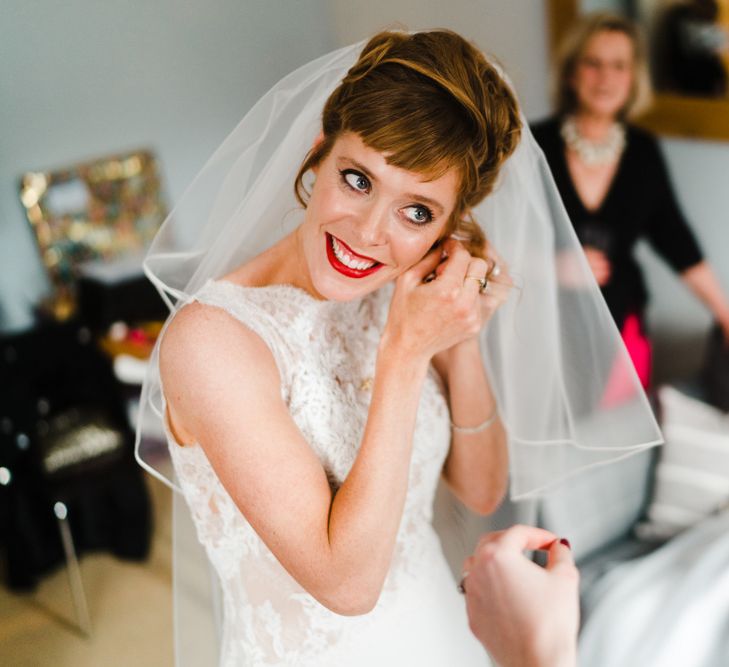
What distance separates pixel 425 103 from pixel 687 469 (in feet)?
4.14

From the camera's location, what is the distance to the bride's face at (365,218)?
697 millimetres

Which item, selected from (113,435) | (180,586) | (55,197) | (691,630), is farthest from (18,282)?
(691,630)

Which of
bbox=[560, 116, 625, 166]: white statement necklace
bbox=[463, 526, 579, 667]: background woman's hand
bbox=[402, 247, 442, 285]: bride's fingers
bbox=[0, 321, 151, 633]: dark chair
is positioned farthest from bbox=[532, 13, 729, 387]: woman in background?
bbox=[0, 321, 151, 633]: dark chair

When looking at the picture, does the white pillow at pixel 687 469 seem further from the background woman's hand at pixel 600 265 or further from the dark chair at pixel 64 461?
the dark chair at pixel 64 461

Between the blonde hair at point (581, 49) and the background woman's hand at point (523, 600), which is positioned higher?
the blonde hair at point (581, 49)

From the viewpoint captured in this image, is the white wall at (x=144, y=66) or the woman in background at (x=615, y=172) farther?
the woman in background at (x=615, y=172)

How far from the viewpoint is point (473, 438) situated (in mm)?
915

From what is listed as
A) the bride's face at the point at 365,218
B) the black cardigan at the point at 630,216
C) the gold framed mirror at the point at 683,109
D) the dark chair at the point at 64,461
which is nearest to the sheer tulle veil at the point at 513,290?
the bride's face at the point at 365,218

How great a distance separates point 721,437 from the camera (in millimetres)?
1617

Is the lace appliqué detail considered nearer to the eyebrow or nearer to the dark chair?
the eyebrow

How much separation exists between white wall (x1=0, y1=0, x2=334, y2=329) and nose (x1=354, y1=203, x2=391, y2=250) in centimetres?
26

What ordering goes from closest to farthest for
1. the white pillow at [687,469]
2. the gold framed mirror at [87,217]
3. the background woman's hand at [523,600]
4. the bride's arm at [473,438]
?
1. the background woman's hand at [523,600]
2. the bride's arm at [473,438]
3. the white pillow at [687,469]
4. the gold framed mirror at [87,217]

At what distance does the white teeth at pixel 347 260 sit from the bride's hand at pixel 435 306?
43 mm

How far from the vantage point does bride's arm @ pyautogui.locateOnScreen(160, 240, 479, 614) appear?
2.13 ft
